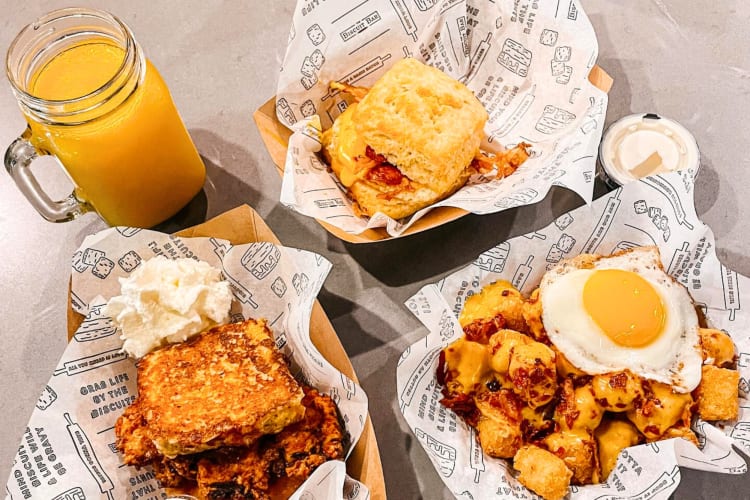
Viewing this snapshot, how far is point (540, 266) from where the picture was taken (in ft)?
6.29

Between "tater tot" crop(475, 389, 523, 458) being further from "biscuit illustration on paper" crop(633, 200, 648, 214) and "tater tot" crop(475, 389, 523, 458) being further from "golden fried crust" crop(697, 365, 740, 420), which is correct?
"biscuit illustration on paper" crop(633, 200, 648, 214)

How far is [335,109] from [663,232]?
1.05 metres

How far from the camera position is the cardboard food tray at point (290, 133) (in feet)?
6.17

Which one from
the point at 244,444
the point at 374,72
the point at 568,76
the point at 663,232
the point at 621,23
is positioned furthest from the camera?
the point at 621,23

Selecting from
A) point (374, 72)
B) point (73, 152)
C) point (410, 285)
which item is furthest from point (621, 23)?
point (73, 152)

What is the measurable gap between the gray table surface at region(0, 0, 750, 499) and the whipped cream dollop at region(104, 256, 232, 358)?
0.41 metres

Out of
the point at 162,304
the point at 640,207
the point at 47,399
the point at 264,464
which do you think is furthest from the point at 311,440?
the point at 640,207

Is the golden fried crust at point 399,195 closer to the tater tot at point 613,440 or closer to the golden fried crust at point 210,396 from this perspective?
the golden fried crust at point 210,396

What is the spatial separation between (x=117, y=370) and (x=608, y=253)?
4.47 feet

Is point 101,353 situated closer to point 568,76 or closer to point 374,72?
point 374,72

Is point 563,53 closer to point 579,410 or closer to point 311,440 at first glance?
point 579,410

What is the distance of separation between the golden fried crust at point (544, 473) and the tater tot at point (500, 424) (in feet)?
0.16

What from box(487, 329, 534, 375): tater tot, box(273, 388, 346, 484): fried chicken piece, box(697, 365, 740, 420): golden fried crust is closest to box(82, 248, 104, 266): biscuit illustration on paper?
box(273, 388, 346, 484): fried chicken piece

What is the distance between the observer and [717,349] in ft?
5.65
